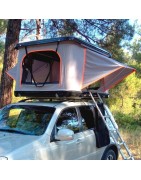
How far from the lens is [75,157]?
463 centimetres

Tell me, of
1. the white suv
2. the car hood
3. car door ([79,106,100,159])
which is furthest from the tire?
the car hood

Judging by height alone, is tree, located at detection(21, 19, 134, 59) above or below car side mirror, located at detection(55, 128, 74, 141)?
above

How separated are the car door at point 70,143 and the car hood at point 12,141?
403mm

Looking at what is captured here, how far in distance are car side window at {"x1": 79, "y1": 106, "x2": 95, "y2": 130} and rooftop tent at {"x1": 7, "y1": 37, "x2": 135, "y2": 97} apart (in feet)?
1.52

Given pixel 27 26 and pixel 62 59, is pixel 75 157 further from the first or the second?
pixel 27 26

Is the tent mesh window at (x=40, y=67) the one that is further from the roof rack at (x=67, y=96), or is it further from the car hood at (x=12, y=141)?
the car hood at (x=12, y=141)

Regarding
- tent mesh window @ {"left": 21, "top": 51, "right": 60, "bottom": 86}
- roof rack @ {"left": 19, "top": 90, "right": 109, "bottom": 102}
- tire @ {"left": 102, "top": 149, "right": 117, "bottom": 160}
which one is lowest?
tire @ {"left": 102, "top": 149, "right": 117, "bottom": 160}

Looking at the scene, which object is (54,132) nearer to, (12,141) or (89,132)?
(12,141)

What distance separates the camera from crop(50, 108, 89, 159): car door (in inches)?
165

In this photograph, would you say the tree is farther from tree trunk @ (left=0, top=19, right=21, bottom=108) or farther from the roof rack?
the roof rack

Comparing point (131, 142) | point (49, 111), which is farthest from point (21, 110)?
point (131, 142)

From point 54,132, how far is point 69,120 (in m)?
0.63

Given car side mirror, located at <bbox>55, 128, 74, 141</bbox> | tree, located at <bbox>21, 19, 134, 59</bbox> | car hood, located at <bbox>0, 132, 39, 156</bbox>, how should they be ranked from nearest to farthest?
car hood, located at <bbox>0, 132, 39, 156</bbox>
car side mirror, located at <bbox>55, 128, 74, 141</bbox>
tree, located at <bbox>21, 19, 134, 59</bbox>
